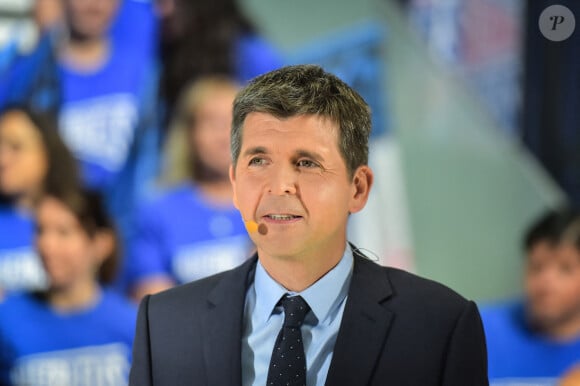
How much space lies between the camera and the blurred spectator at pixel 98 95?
160 inches

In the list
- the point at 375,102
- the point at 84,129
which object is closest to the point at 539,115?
the point at 375,102

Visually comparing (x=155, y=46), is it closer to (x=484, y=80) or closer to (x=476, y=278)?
(x=484, y=80)

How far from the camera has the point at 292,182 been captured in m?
1.34

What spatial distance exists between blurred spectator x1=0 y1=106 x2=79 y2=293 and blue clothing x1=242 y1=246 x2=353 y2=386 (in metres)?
2.84

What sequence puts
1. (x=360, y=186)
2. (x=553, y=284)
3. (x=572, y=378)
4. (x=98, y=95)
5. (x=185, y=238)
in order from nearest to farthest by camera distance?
1. (x=360, y=186)
2. (x=572, y=378)
3. (x=553, y=284)
4. (x=185, y=238)
5. (x=98, y=95)

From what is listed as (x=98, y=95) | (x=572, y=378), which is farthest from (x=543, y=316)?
(x=98, y=95)

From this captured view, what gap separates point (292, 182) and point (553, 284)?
8.79ft

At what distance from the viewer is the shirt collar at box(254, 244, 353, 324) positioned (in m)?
1.40

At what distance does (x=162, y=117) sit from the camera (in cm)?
405

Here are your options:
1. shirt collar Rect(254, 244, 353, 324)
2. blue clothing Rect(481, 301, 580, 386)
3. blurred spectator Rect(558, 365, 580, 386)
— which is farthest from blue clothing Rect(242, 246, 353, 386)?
blurred spectator Rect(558, 365, 580, 386)

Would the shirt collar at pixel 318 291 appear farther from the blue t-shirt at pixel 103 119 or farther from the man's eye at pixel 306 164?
the blue t-shirt at pixel 103 119

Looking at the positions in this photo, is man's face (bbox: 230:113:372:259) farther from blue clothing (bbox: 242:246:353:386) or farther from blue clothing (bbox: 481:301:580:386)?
blue clothing (bbox: 481:301:580:386)

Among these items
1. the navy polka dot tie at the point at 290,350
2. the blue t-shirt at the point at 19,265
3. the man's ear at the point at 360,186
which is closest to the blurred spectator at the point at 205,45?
the blue t-shirt at the point at 19,265

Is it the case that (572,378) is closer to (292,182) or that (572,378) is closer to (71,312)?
(71,312)
